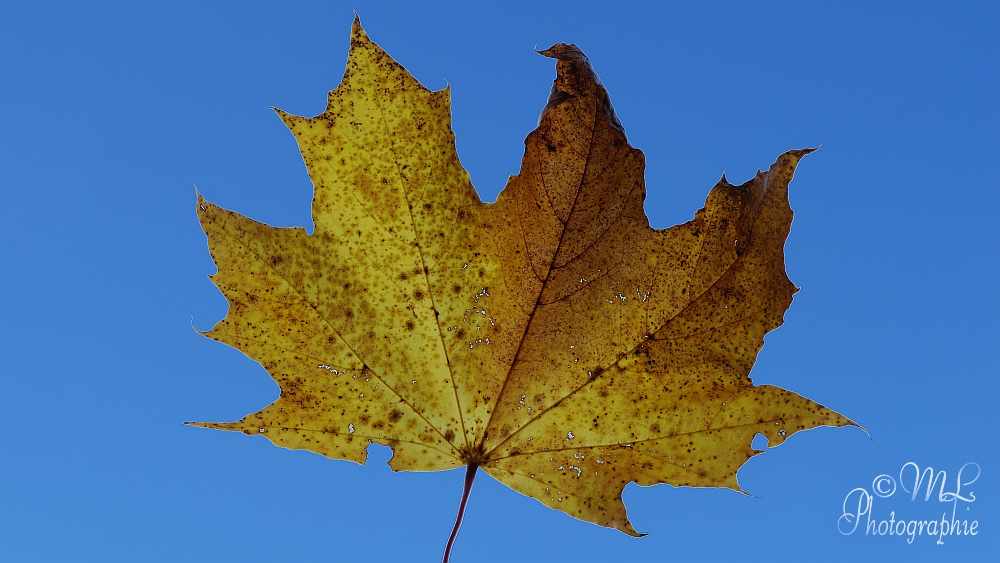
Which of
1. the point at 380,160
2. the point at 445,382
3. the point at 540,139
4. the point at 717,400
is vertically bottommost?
the point at 445,382

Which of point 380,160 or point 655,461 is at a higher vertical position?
point 380,160

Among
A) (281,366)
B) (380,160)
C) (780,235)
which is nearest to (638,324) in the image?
(780,235)

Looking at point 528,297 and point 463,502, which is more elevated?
point 528,297

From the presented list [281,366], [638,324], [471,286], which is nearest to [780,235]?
[638,324]

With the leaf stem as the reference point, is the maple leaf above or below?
above

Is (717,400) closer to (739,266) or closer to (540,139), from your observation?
(739,266)

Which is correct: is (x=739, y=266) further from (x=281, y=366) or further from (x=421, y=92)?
(x=281, y=366)

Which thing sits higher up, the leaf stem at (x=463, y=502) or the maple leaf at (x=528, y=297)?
the maple leaf at (x=528, y=297)

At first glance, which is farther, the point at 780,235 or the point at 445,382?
the point at 445,382
